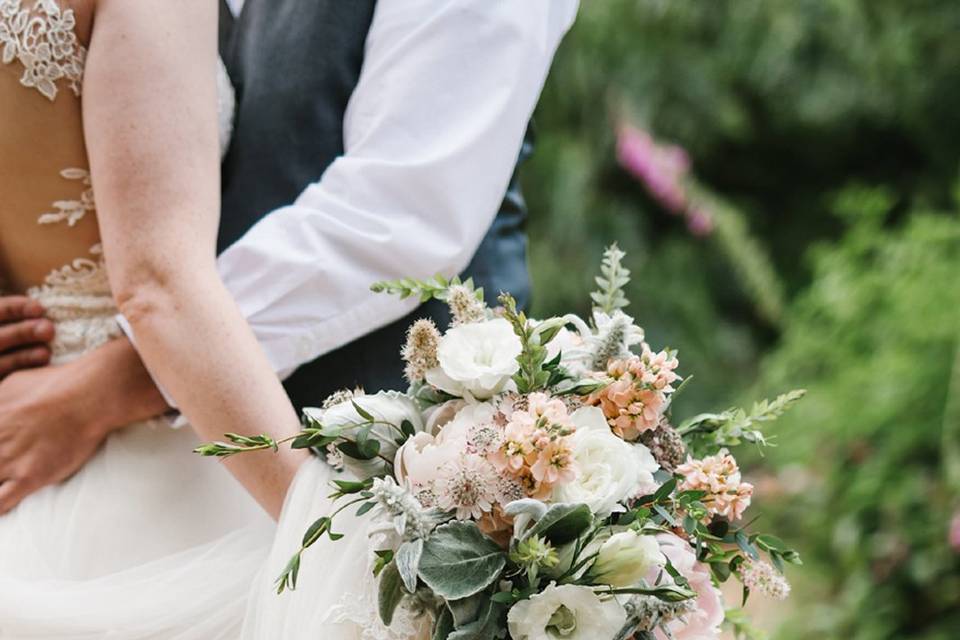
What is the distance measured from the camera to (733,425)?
115 cm

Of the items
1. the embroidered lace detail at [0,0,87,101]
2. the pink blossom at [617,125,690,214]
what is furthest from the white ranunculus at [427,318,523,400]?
the pink blossom at [617,125,690,214]

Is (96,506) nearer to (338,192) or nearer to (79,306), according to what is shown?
(79,306)

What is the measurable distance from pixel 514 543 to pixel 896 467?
7.78 feet

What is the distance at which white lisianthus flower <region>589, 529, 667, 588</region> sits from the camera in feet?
3.13

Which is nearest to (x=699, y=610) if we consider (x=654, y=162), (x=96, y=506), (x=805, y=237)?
(x=96, y=506)

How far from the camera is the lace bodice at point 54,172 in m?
1.25

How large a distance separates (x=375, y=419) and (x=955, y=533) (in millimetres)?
2236

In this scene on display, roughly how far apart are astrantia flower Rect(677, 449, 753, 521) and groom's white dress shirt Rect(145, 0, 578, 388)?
460 mm

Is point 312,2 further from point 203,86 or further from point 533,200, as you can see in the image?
point 533,200

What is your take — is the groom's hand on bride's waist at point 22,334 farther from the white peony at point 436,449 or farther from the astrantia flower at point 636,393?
the astrantia flower at point 636,393

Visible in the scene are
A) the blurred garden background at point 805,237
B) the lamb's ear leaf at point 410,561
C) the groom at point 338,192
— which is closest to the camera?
the lamb's ear leaf at point 410,561

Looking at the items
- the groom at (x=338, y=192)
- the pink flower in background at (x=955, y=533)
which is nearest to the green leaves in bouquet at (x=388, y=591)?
the groom at (x=338, y=192)

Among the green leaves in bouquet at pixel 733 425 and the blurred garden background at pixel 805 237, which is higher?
the green leaves in bouquet at pixel 733 425

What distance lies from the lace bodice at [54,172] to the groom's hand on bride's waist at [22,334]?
2cm
